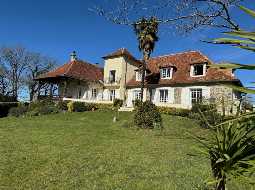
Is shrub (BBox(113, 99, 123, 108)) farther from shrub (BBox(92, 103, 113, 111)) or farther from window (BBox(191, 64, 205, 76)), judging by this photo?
window (BBox(191, 64, 205, 76))

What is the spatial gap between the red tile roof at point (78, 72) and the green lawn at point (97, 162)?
70.8 ft

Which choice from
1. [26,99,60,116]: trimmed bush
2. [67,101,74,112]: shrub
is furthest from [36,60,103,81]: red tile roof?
[67,101,74,112]: shrub

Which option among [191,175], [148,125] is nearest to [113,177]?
[191,175]

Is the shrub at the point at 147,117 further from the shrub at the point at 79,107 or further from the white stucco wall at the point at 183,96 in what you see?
the shrub at the point at 79,107

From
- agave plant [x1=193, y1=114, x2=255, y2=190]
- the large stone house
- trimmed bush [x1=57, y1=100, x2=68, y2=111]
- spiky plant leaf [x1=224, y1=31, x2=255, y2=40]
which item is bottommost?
agave plant [x1=193, y1=114, x2=255, y2=190]

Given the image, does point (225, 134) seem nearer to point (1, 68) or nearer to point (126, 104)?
point (126, 104)

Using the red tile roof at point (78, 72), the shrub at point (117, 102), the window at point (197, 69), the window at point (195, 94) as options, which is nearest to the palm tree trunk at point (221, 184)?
the window at point (195, 94)

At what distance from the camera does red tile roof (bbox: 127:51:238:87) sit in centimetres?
3042

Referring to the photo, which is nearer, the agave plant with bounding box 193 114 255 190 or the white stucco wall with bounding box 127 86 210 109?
the agave plant with bounding box 193 114 255 190

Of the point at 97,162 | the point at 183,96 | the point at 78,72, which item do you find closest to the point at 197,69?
the point at 183,96

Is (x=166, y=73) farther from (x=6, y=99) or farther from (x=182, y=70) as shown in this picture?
(x=6, y=99)

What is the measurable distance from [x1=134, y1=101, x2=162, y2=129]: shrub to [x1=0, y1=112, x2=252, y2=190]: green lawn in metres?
3.69

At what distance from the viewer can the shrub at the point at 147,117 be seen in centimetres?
2127

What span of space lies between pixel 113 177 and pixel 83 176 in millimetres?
859
